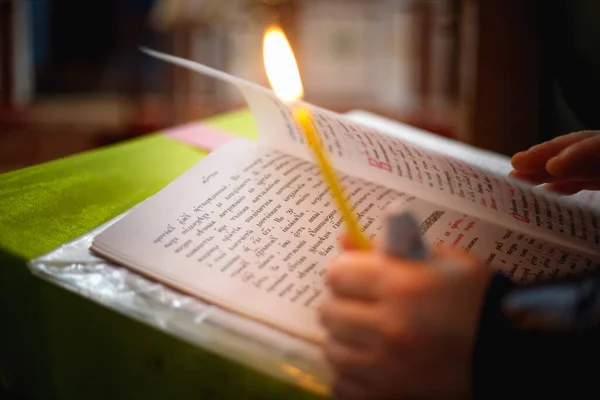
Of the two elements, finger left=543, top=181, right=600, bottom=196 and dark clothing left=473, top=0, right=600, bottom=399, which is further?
finger left=543, top=181, right=600, bottom=196

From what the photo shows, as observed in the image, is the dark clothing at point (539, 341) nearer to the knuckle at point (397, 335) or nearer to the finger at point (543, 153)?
the knuckle at point (397, 335)

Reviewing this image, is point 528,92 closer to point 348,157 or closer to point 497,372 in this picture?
point 348,157

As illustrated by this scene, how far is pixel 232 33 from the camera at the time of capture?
3219 mm

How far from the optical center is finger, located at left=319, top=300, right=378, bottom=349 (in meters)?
0.27

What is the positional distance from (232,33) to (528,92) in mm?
2536

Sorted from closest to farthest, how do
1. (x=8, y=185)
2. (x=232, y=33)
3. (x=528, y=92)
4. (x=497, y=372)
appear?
(x=497, y=372) → (x=8, y=185) → (x=528, y=92) → (x=232, y=33)

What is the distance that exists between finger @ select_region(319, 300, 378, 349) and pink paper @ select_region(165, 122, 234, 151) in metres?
0.39

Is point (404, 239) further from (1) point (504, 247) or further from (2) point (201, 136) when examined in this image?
(2) point (201, 136)

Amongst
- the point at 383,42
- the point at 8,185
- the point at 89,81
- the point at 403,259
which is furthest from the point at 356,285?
the point at 89,81

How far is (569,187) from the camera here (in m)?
0.47

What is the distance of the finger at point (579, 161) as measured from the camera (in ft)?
1.38

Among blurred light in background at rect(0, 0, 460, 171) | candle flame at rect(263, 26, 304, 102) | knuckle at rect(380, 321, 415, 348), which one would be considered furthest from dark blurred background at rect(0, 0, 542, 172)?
knuckle at rect(380, 321, 415, 348)

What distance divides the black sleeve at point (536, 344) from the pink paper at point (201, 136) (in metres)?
0.42

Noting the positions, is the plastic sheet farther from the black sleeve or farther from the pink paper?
the pink paper
